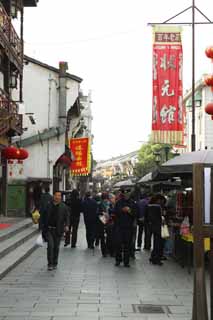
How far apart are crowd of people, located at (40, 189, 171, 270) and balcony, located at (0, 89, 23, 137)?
3515 mm

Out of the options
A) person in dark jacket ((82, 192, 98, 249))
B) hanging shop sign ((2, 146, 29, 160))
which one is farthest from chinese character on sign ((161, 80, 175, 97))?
hanging shop sign ((2, 146, 29, 160))

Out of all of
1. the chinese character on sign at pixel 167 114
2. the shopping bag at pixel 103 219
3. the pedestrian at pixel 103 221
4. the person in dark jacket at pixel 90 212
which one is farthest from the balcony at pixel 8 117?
the chinese character on sign at pixel 167 114

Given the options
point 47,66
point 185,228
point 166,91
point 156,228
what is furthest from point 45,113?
point 185,228

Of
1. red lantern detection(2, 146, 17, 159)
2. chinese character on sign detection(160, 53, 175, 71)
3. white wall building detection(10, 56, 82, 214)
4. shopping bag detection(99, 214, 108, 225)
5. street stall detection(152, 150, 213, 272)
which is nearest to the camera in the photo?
street stall detection(152, 150, 213, 272)

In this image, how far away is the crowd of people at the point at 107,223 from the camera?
12195 millimetres

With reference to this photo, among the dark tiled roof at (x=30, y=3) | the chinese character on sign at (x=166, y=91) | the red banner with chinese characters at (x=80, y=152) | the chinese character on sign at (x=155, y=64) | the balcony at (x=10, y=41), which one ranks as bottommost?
the red banner with chinese characters at (x=80, y=152)

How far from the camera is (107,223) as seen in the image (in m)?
15.5

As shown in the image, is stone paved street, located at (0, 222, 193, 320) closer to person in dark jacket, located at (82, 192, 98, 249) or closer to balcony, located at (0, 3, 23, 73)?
person in dark jacket, located at (82, 192, 98, 249)

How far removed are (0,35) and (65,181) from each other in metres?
28.0

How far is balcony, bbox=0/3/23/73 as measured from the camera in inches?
790

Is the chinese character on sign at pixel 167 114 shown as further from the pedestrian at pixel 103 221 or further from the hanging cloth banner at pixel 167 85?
the pedestrian at pixel 103 221

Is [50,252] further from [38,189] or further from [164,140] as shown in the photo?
[38,189]

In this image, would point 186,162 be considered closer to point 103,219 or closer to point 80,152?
point 103,219

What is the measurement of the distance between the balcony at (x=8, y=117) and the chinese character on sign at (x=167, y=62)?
566 centimetres
